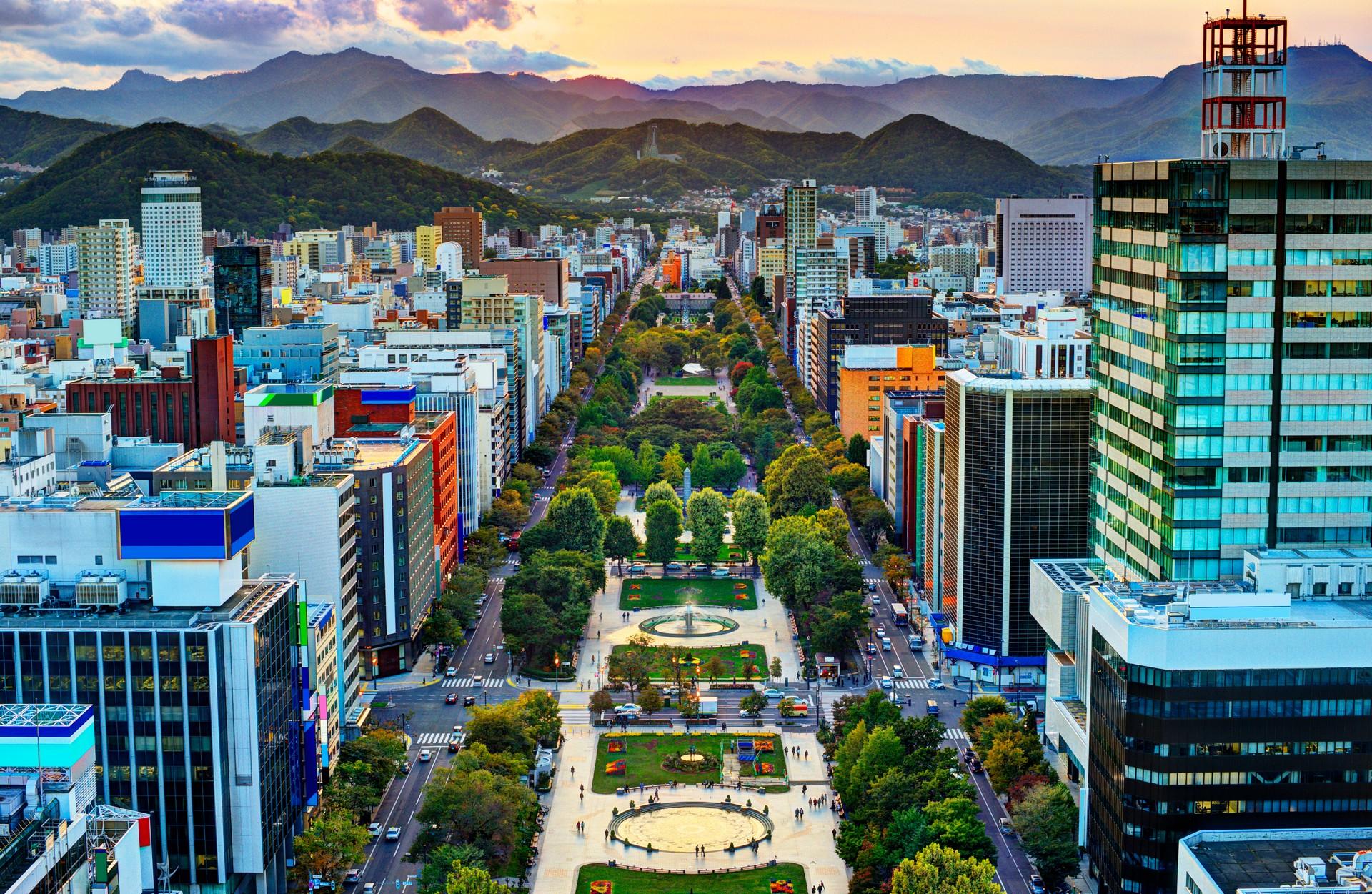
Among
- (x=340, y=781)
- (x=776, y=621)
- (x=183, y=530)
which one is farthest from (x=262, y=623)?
(x=776, y=621)

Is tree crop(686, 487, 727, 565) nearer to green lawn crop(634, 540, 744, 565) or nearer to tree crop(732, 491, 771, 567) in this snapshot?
green lawn crop(634, 540, 744, 565)

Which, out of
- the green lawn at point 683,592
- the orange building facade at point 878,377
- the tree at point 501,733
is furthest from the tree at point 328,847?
the orange building facade at point 878,377

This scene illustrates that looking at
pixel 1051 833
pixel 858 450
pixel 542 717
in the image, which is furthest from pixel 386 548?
pixel 858 450

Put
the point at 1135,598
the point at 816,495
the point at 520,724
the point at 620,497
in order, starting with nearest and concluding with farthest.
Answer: the point at 1135,598
the point at 520,724
the point at 816,495
the point at 620,497

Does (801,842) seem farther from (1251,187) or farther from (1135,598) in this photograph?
(1251,187)

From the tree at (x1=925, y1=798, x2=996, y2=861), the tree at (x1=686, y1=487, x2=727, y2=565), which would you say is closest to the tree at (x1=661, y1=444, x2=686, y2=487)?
the tree at (x1=686, y1=487, x2=727, y2=565)

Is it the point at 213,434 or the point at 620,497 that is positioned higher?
the point at 213,434
